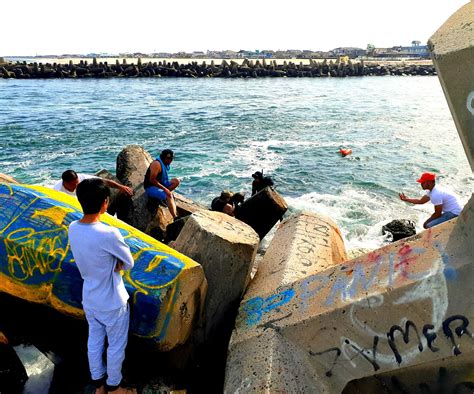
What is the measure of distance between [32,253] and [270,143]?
14139 mm

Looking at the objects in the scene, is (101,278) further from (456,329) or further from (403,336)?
(456,329)

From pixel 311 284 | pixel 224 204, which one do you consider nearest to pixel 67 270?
pixel 311 284

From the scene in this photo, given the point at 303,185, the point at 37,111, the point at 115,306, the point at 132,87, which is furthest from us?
the point at 132,87

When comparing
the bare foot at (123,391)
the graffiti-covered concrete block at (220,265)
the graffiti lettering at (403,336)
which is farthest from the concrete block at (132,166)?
the graffiti lettering at (403,336)

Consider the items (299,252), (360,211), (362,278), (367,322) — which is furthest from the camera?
(360,211)

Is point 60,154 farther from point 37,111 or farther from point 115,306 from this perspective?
point 115,306

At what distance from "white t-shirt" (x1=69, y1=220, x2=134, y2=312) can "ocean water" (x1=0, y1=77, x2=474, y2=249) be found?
620cm

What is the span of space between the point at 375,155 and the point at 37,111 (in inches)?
717

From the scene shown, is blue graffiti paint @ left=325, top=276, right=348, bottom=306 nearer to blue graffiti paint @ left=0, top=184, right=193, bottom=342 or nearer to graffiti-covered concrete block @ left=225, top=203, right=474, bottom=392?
graffiti-covered concrete block @ left=225, top=203, right=474, bottom=392

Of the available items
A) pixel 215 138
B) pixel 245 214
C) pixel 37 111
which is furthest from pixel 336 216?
pixel 37 111

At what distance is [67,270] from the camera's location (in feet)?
11.7

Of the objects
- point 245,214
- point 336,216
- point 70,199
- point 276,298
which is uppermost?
point 70,199

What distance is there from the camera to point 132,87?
129 ft

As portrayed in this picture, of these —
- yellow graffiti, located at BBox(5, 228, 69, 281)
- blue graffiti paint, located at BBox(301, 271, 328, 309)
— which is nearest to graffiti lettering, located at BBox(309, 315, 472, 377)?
blue graffiti paint, located at BBox(301, 271, 328, 309)
